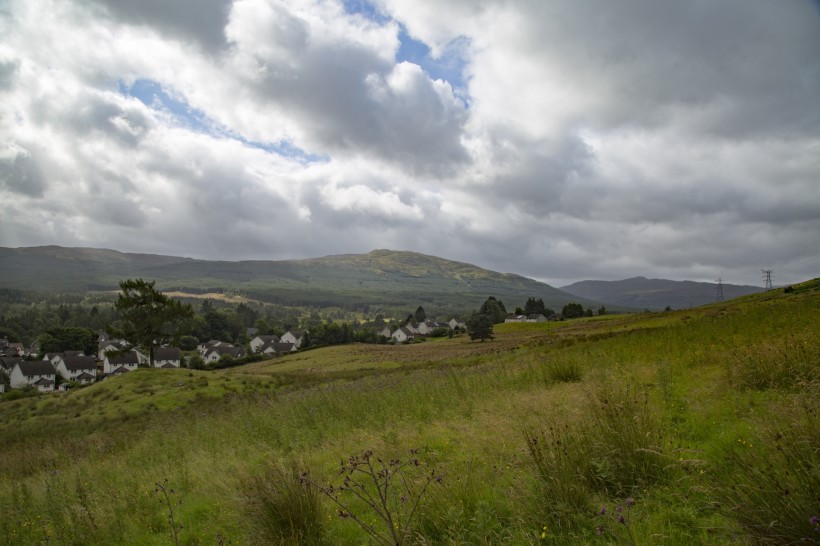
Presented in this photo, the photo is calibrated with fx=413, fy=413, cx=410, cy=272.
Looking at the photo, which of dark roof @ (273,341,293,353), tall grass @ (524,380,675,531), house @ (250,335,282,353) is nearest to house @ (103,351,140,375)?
house @ (250,335,282,353)

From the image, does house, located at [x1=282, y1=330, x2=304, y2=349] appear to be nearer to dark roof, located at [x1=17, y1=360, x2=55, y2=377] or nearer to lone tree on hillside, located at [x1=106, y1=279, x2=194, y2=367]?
dark roof, located at [x1=17, y1=360, x2=55, y2=377]

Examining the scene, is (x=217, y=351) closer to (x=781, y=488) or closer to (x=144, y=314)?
(x=144, y=314)

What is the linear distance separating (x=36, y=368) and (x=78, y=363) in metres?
7.31

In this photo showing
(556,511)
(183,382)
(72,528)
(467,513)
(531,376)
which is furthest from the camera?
(183,382)

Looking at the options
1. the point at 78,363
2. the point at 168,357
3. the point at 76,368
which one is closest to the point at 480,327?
the point at 168,357

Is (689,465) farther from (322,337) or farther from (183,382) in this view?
(322,337)

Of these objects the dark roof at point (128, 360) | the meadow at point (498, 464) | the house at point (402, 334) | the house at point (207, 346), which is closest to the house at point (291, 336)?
the house at point (207, 346)

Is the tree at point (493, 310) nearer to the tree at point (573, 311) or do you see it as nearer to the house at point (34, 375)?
the tree at point (573, 311)

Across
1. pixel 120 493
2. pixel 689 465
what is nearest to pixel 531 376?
pixel 689 465

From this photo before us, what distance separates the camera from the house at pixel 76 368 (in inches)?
3570

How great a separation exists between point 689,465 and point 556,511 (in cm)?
163

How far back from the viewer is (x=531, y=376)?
11.9 meters

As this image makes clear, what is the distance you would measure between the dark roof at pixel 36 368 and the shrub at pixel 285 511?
4381 inches

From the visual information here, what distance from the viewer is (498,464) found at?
5.48m
